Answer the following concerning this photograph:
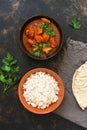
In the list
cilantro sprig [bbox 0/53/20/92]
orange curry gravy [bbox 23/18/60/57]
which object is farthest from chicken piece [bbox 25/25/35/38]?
cilantro sprig [bbox 0/53/20/92]

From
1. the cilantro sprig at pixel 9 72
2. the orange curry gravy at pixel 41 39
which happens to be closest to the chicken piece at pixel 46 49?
the orange curry gravy at pixel 41 39

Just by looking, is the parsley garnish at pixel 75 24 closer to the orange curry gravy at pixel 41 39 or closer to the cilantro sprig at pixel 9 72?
the orange curry gravy at pixel 41 39

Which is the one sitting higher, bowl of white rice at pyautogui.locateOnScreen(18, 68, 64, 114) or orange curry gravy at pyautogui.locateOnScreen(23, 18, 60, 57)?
orange curry gravy at pyautogui.locateOnScreen(23, 18, 60, 57)

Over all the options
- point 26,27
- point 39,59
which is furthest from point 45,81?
point 26,27

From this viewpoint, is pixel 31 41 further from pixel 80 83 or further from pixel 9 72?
pixel 80 83

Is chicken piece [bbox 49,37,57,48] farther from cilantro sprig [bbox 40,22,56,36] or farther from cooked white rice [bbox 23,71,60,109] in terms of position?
cooked white rice [bbox 23,71,60,109]
